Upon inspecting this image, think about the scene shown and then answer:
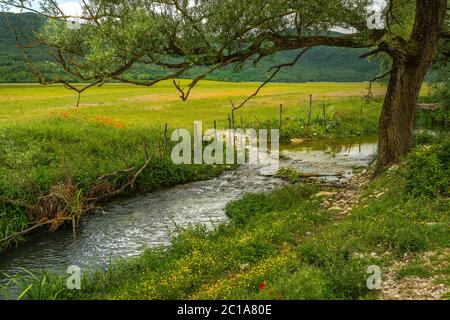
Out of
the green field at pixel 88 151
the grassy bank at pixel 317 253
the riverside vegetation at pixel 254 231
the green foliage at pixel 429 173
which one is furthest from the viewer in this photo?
the green field at pixel 88 151

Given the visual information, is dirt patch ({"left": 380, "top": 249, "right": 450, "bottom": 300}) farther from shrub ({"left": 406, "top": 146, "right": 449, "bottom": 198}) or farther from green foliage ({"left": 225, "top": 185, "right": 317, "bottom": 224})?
green foliage ({"left": 225, "top": 185, "right": 317, "bottom": 224})

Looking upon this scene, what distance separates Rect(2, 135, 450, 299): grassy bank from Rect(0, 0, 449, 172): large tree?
435cm

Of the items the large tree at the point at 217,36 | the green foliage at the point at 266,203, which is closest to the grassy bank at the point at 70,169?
the large tree at the point at 217,36

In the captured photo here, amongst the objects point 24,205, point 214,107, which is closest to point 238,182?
point 24,205

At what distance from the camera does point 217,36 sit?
17234 mm

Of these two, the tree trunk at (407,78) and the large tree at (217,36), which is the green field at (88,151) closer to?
the tree trunk at (407,78)

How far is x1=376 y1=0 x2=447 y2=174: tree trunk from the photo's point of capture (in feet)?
59.8

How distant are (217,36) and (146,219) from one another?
28.5ft

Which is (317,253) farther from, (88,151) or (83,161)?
(88,151)

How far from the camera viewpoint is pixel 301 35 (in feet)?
64.0

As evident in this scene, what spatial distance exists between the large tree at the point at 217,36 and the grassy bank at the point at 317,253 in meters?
4.35

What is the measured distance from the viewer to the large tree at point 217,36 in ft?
53.0
